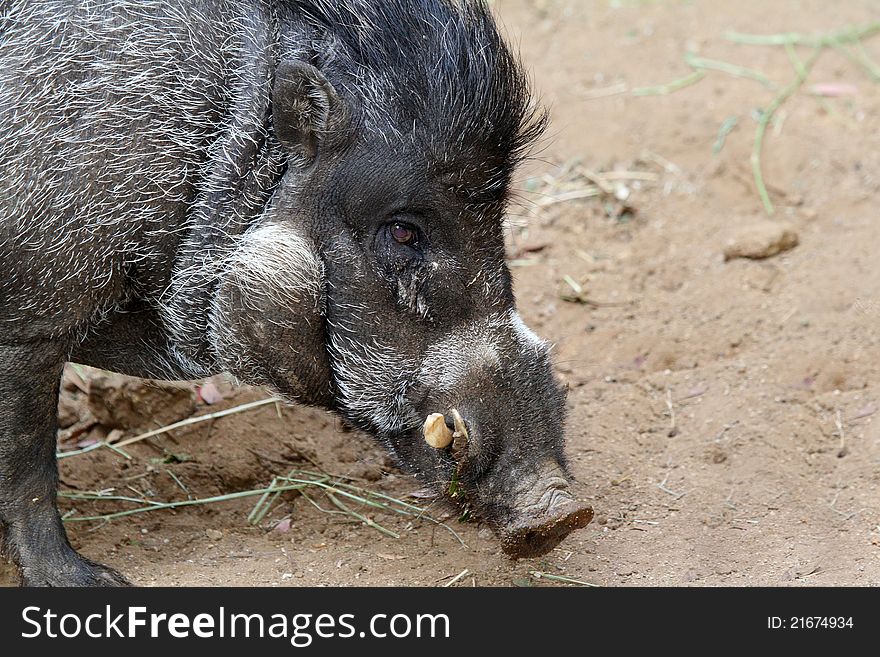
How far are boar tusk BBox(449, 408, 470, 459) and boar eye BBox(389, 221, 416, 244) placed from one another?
0.66m

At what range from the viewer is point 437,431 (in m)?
4.02

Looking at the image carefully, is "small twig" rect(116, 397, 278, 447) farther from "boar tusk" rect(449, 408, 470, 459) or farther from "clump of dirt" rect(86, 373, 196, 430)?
"boar tusk" rect(449, 408, 470, 459)

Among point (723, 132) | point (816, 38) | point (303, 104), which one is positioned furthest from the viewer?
point (816, 38)

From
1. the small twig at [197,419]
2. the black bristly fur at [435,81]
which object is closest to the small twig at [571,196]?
the small twig at [197,419]

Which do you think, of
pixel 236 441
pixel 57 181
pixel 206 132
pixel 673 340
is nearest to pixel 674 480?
pixel 673 340

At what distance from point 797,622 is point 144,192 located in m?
2.77

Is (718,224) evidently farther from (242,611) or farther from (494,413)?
(242,611)

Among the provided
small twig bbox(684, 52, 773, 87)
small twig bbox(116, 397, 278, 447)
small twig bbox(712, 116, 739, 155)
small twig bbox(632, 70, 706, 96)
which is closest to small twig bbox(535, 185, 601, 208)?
small twig bbox(712, 116, 739, 155)

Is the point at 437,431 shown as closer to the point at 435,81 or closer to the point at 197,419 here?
the point at 435,81

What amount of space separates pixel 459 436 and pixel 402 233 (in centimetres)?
77

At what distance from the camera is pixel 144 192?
427 cm

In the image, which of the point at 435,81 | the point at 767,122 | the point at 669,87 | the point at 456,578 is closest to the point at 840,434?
the point at 456,578

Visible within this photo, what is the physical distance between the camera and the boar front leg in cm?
437

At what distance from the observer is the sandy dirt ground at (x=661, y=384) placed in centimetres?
486
